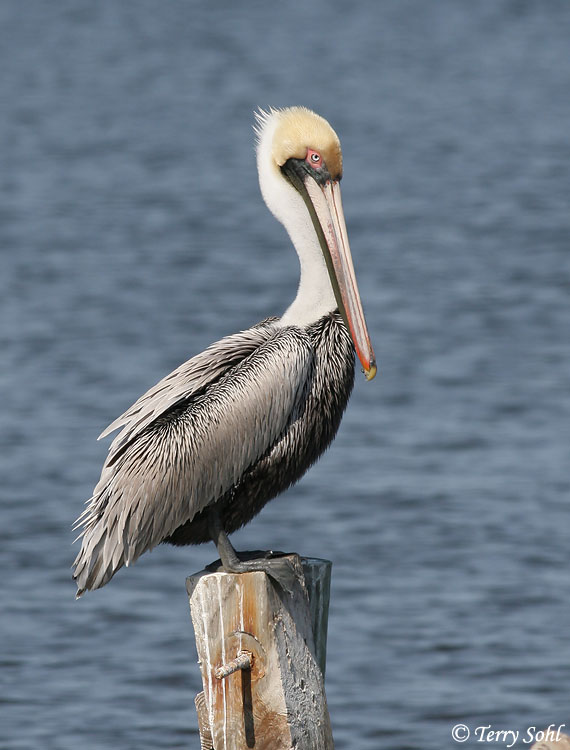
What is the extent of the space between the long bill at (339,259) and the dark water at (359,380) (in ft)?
8.55

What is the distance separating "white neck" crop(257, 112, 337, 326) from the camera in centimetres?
532

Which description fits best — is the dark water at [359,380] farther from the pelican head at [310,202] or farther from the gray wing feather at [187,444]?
the pelican head at [310,202]

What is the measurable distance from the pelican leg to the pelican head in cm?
77

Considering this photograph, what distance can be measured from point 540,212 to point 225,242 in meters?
3.80

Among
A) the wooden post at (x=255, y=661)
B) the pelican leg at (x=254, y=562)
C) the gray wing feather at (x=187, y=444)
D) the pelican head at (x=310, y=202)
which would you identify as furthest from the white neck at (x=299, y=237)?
the wooden post at (x=255, y=661)

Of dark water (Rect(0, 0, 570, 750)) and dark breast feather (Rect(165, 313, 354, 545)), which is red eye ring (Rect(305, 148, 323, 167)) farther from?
dark water (Rect(0, 0, 570, 750))

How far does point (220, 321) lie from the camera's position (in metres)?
13.9

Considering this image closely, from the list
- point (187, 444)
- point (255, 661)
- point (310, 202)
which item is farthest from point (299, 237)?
point (255, 661)

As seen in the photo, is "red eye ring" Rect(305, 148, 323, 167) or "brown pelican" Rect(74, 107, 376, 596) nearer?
"brown pelican" Rect(74, 107, 376, 596)

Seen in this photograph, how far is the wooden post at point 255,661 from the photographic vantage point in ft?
15.2

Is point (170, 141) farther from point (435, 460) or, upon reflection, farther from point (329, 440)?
point (329, 440)

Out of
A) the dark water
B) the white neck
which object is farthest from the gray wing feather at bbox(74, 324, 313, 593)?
the dark water

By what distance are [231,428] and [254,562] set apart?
1.71 feet

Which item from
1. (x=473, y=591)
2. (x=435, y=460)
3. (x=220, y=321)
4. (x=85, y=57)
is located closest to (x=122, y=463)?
(x=473, y=591)
